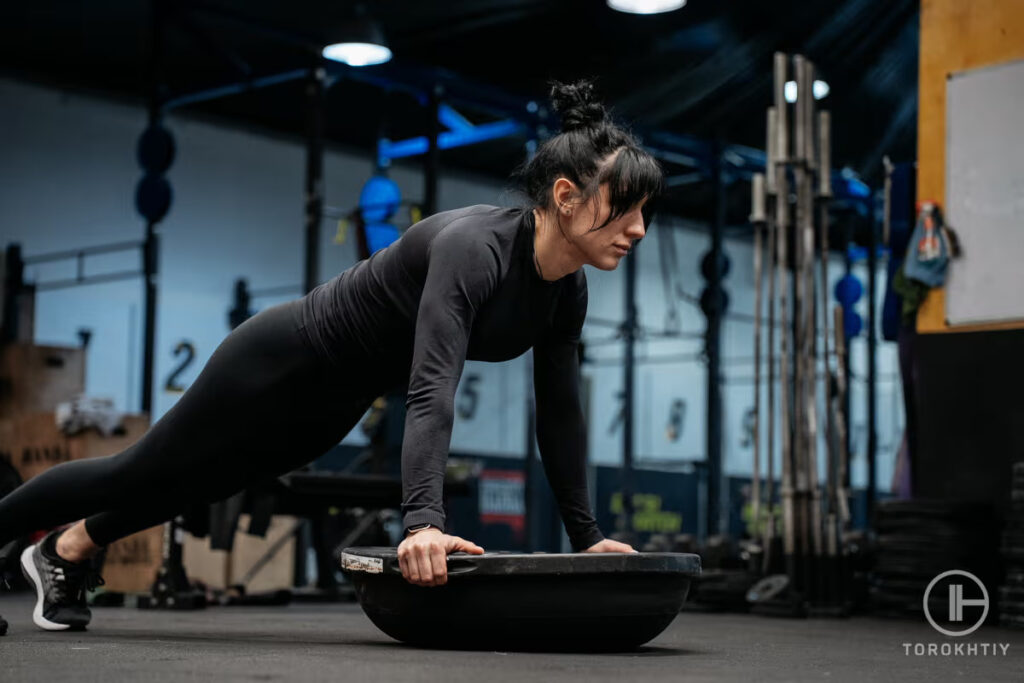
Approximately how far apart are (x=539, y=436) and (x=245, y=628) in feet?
3.48

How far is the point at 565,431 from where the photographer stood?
2.54 m

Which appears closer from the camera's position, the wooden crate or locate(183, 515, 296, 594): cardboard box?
locate(183, 515, 296, 594): cardboard box

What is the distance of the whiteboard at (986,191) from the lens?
459 centimetres

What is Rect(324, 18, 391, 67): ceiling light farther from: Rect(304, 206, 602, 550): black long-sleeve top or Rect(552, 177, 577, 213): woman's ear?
Rect(552, 177, 577, 213): woman's ear

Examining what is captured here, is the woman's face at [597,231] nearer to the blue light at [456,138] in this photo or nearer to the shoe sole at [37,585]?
the shoe sole at [37,585]

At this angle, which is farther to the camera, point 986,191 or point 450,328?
point 986,191

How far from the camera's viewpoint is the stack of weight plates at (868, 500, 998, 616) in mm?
4484

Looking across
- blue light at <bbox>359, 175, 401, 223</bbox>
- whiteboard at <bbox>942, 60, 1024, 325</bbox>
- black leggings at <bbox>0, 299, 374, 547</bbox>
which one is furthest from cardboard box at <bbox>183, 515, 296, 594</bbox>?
black leggings at <bbox>0, 299, 374, 547</bbox>

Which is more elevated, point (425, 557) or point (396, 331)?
point (396, 331)

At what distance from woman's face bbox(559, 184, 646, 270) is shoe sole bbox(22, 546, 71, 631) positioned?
132 cm

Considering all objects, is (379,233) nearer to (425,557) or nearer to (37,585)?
(37,585)

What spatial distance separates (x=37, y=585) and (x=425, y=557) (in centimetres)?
108

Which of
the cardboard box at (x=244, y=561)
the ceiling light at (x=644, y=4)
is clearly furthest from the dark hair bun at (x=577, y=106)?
the ceiling light at (x=644, y=4)

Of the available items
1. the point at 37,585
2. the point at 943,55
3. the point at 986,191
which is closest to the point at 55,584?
the point at 37,585
